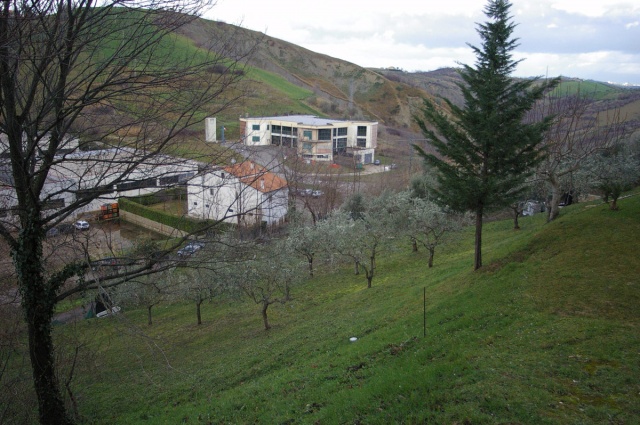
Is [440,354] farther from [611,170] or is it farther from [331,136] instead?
[331,136]

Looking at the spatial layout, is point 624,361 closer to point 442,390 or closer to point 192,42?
point 442,390

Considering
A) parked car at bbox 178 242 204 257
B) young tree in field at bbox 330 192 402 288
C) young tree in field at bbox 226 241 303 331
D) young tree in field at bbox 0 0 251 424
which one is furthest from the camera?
young tree in field at bbox 330 192 402 288

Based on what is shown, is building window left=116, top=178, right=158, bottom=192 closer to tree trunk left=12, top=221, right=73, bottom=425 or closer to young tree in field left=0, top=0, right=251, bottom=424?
young tree in field left=0, top=0, right=251, bottom=424

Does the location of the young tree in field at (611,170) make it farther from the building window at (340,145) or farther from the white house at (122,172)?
the building window at (340,145)

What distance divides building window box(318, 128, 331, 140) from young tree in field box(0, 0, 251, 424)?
181ft

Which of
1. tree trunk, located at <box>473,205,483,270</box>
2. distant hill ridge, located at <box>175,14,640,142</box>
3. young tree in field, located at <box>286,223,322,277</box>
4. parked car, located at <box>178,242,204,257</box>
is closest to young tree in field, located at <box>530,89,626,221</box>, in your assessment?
tree trunk, located at <box>473,205,483,270</box>

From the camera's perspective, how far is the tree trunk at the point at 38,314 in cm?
575

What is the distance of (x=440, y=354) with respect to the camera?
29.7 feet

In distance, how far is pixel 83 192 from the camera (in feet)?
18.1

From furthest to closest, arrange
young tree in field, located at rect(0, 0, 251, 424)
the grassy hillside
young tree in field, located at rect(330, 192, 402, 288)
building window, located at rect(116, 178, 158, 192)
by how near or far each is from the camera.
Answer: young tree in field, located at rect(330, 192, 402, 288) < the grassy hillside < building window, located at rect(116, 178, 158, 192) < young tree in field, located at rect(0, 0, 251, 424)

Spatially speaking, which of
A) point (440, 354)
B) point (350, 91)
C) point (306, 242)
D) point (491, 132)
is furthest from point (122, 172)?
point (350, 91)

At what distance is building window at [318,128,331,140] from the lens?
60.6 meters

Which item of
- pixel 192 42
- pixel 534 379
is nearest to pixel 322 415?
pixel 534 379

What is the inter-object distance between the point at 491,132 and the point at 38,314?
12.0m
